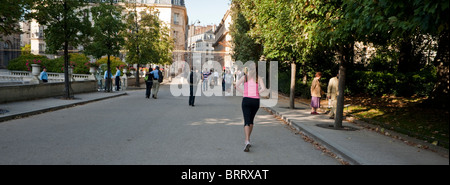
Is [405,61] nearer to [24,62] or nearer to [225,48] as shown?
[24,62]

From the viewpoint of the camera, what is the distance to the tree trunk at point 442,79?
38.5 ft

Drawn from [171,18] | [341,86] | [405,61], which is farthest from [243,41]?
[171,18]

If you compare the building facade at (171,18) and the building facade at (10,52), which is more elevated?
the building facade at (171,18)

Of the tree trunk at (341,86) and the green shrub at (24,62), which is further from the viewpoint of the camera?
the green shrub at (24,62)

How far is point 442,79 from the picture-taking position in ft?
39.2

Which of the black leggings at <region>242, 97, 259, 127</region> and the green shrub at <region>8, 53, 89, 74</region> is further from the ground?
the green shrub at <region>8, 53, 89, 74</region>

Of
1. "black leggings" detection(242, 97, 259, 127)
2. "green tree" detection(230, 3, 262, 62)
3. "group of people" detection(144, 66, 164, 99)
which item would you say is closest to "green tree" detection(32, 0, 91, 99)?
"group of people" detection(144, 66, 164, 99)

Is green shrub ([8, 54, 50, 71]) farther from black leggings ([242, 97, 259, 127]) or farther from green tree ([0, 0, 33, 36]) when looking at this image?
black leggings ([242, 97, 259, 127])

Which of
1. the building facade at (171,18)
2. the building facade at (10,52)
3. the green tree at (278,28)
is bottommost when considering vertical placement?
the green tree at (278,28)

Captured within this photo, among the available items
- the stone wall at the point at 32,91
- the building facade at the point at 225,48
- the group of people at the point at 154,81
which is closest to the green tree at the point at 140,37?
the stone wall at the point at 32,91

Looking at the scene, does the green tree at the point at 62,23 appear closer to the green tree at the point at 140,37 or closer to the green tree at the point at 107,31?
the green tree at the point at 107,31

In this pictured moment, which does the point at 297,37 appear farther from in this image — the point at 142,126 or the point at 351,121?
the point at 142,126

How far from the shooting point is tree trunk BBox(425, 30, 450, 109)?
1174cm

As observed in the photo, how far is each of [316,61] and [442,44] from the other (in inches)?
370
